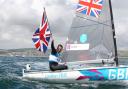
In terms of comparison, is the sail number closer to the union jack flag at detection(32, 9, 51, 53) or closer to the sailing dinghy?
the sailing dinghy

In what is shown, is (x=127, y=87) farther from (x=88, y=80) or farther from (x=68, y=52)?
(x=68, y=52)

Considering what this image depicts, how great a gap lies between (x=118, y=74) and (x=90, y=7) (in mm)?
5290

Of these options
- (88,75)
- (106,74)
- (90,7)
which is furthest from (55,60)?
(90,7)

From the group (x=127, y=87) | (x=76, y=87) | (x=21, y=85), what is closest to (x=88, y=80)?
(x=76, y=87)

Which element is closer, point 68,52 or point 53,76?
point 53,76

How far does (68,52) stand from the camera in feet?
79.7

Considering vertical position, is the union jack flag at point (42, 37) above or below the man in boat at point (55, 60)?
above

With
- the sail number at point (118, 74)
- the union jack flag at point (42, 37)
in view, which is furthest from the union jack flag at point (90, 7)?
the sail number at point (118, 74)

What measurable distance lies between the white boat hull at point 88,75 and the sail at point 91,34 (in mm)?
1904

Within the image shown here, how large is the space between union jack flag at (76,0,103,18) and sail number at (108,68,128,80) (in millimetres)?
4315

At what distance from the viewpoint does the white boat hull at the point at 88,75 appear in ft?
71.9

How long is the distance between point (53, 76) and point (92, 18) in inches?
197

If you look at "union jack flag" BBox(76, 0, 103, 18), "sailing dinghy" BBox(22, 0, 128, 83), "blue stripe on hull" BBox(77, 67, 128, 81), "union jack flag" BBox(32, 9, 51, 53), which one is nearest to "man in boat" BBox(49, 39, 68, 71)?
"sailing dinghy" BBox(22, 0, 128, 83)

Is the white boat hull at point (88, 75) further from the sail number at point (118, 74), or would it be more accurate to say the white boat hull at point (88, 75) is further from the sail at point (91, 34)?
the sail at point (91, 34)
